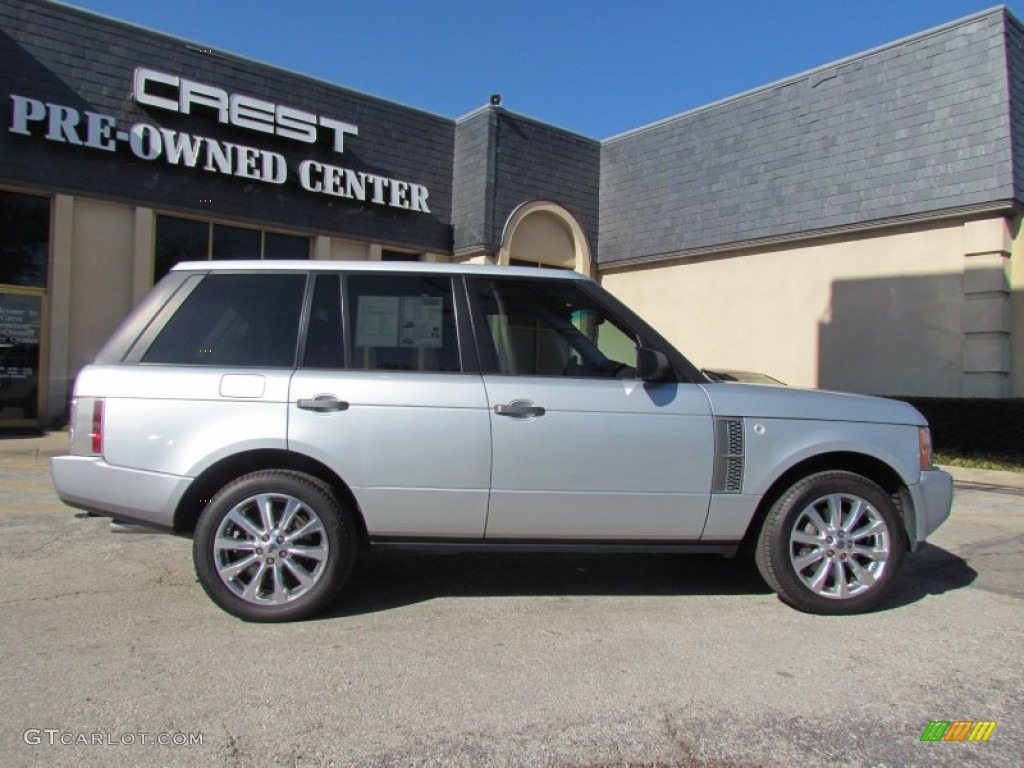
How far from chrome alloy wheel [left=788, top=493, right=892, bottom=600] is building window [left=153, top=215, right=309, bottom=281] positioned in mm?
11160

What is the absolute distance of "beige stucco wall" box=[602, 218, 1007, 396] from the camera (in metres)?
11.7

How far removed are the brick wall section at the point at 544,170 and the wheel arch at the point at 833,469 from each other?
37.7 ft

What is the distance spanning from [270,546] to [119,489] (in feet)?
2.88

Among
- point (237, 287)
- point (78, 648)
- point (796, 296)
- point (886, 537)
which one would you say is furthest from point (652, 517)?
point (796, 296)

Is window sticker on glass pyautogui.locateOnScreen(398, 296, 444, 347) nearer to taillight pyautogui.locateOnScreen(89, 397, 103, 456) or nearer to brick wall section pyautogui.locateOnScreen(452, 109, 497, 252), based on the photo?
taillight pyautogui.locateOnScreen(89, 397, 103, 456)

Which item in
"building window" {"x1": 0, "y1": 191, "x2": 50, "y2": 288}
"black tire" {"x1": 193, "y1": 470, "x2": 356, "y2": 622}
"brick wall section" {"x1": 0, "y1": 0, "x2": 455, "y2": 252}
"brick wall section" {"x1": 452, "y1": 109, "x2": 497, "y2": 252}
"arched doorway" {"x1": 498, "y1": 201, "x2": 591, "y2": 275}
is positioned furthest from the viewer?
"arched doorway" {"x1": 498, "y1": 201, "x2": 591, "y2": 275}

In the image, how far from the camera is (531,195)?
15805 mm

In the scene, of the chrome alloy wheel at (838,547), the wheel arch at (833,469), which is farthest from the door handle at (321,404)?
the chrome alloy wheel at (838,547)

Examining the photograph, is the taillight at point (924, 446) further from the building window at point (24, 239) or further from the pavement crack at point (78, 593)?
the building window at point (24, 239)

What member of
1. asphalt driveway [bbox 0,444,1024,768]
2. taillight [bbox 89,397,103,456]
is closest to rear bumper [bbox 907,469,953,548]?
asphalt driveway [bbox 0,444,1024,768]

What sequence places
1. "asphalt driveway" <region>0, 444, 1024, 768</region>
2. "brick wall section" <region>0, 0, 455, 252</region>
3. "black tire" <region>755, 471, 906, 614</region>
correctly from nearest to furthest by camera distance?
"asphalt driveway" <region>0, 444, 1024, 768</region>
"black tire" <region>755, 471, 906, 614</region>
"brick wall section" <region>0, 0, 455, 252</region>

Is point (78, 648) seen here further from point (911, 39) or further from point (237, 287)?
point (911, 39)

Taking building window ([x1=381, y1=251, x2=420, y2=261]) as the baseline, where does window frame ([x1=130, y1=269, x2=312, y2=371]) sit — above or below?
below

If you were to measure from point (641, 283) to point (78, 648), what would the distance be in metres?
14.5
